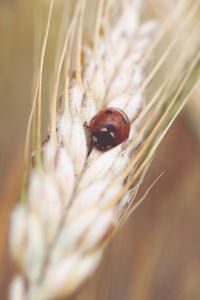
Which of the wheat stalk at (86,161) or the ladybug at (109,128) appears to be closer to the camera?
the wheat stalk at (86,161)

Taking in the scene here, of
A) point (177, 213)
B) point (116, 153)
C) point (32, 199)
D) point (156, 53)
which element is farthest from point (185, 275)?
point (32, 199)

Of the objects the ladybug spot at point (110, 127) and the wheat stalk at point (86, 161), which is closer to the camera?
the wheat stalk at point (86, 161)

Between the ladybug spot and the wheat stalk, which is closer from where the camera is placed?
the wheat stalk

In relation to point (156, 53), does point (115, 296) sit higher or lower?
lower

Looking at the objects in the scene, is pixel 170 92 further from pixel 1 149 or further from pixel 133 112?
pixel 1 149

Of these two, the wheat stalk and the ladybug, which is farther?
the ladybug
